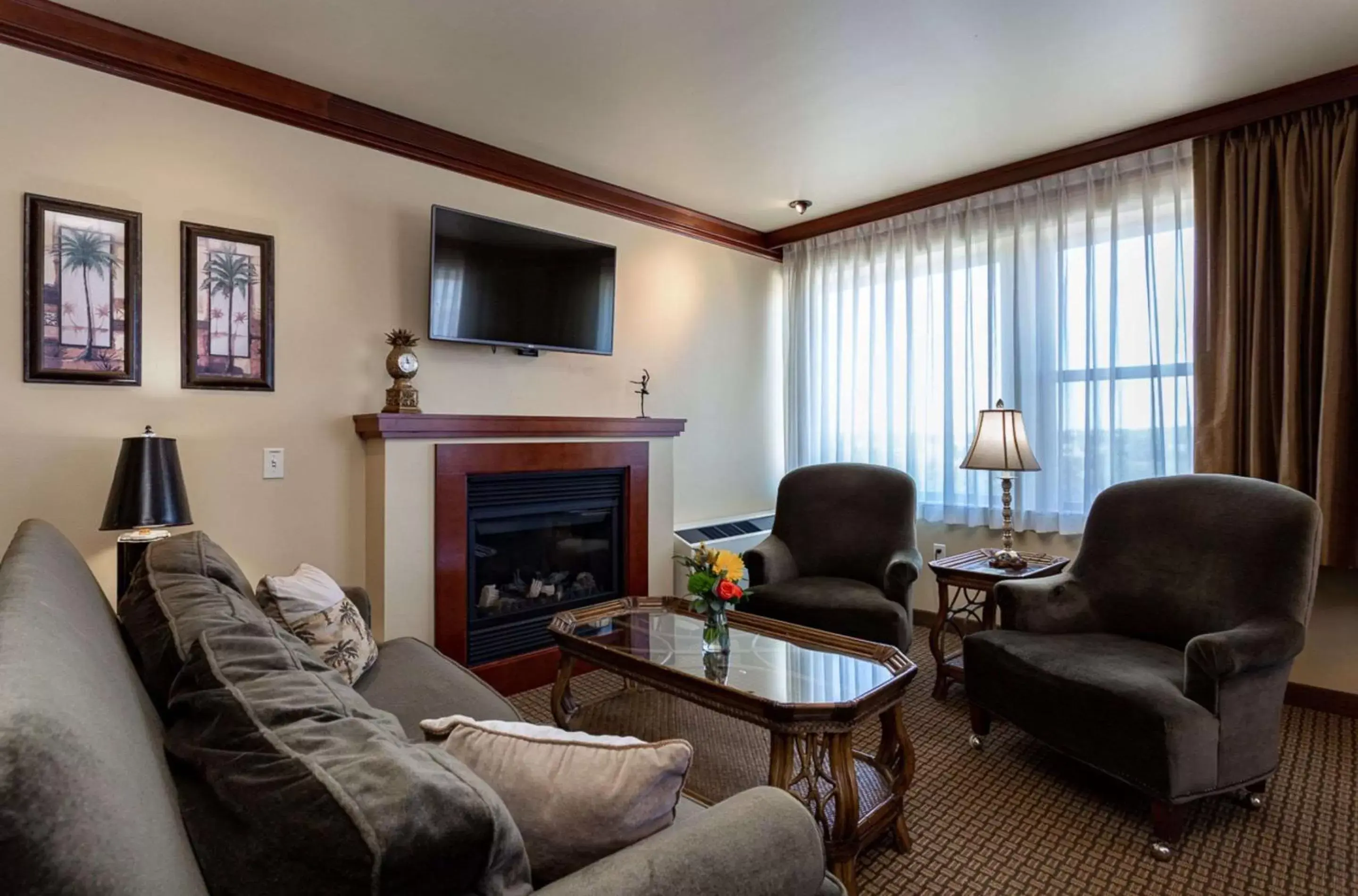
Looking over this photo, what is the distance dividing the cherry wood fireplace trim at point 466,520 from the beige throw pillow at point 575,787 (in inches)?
84.3

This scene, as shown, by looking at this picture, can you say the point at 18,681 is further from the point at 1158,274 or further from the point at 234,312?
the point at 1158,274

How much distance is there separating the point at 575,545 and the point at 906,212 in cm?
274

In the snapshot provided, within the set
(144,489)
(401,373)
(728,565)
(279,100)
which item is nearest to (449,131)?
(279,100)

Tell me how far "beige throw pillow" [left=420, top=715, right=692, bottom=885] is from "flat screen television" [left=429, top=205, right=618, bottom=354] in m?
2.47

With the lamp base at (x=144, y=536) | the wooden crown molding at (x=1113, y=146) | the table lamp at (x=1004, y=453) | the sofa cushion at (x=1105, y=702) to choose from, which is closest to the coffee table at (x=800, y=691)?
the sofa cushion at (x=1105, y=702)

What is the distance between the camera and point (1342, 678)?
2898 millimetres

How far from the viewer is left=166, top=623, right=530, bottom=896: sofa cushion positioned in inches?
27.6

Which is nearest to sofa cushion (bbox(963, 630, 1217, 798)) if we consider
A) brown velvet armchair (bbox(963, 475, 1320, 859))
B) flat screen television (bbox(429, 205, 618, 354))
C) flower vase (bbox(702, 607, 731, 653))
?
brown velvet armchair (bbox(963, 475, 1320, 859))

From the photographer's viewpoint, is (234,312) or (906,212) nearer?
(234,312)

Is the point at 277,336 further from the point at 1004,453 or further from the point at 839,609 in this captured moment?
the point at 1004,453

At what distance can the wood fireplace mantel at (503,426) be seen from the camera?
113 inches

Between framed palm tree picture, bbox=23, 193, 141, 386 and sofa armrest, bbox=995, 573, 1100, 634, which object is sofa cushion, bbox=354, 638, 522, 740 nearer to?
framed palm tree picture, bbox=23, 193, 141, 386

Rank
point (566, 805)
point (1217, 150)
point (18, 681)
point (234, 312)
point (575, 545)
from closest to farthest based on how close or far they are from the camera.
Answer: point (18, 681) → point (566, 805) → point (234, 312) → point (1217, 150) → point (575, 545)

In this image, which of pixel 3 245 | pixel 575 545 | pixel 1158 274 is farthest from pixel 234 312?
pixel 1158 274
